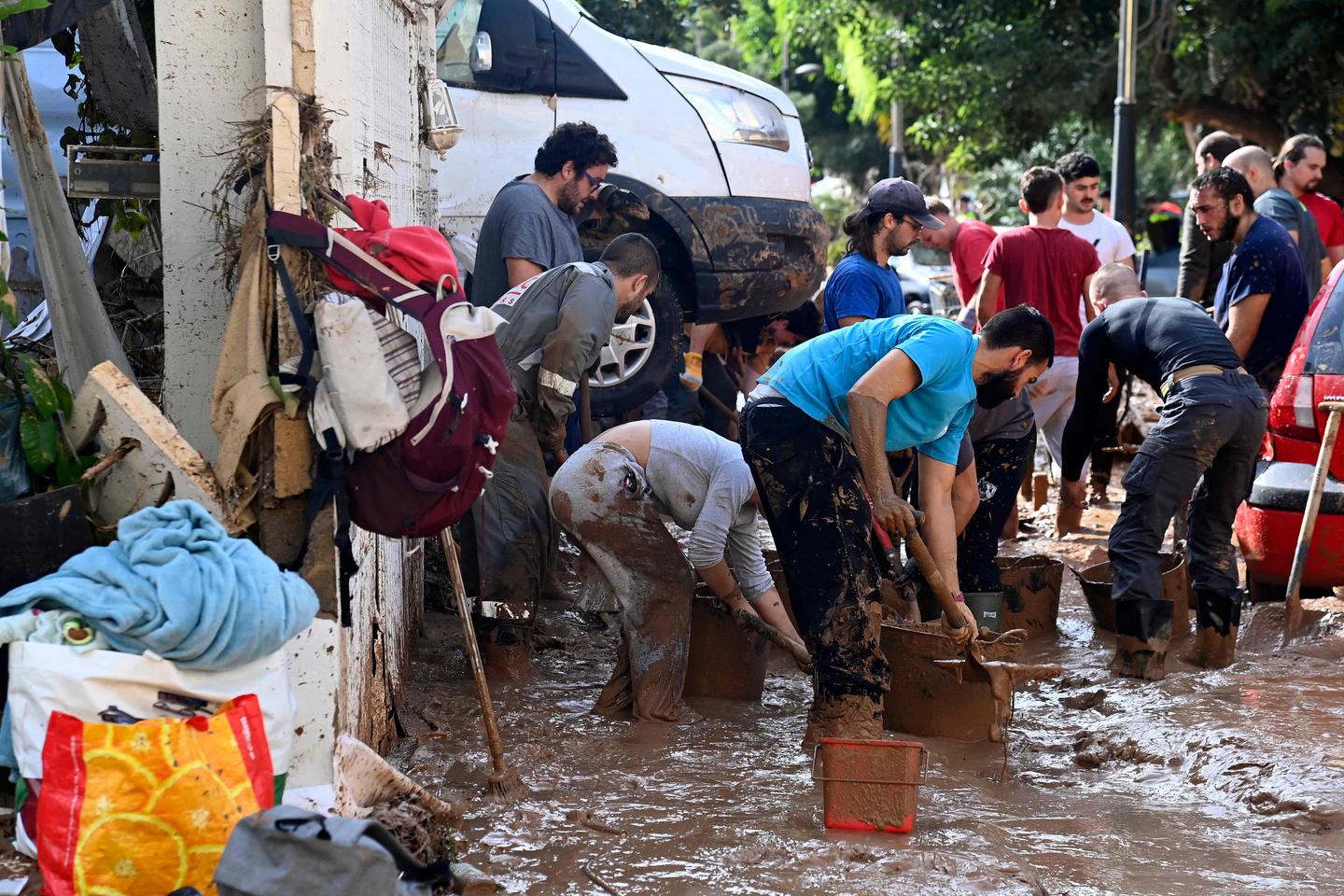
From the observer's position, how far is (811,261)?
8.52m

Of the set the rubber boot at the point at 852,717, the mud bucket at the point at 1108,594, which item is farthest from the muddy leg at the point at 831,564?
the mud bucket at the point at 1108,594

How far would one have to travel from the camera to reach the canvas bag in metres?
2.74

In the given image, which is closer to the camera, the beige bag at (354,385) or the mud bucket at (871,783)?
the beige bag at (354,385)

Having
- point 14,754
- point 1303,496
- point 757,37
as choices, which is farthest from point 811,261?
point 757,37

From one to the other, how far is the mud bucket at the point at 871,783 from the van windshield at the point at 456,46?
4564 millimetres

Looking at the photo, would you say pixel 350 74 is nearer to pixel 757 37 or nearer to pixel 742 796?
pixel 742 796

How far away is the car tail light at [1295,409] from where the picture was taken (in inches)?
242

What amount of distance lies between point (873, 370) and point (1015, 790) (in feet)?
4.64

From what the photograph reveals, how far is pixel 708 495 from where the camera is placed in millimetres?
5094

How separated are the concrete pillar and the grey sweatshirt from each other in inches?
67.4

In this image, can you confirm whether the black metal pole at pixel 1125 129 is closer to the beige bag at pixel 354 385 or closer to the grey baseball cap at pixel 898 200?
the grey baseball cap at pixel 898 200

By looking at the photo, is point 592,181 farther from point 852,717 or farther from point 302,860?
point 302,860

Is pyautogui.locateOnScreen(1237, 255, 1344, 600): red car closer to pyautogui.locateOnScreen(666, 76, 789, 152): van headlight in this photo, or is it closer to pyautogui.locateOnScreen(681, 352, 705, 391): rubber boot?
pyautogui.locateOnScreen(681, 352, 705, 391): rubber boot

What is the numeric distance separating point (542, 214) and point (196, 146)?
239 cm
